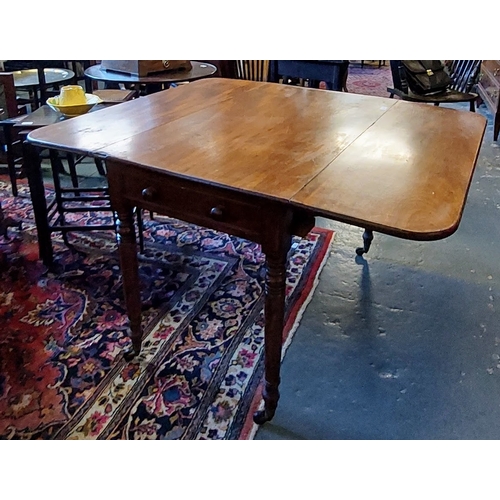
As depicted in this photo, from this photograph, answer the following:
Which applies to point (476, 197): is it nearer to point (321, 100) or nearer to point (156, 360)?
point (321, 100)

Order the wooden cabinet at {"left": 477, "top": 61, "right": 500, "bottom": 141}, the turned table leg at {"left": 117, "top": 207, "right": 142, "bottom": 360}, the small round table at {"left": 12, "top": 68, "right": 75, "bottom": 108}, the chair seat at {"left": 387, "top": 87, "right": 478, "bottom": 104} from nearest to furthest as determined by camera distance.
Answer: the turned table leg at {"left": 117, "top": 207, "right": 142, "bottom": 360}
the small round table at {"left": 12, "top": 68, "right": 75, "bottom": 108}
the chair seat at {"left": 387, "top": 87, "right": 478, "bottom": 104}
the wooden cabinet at {"left": 477, "top": 61, "right": 500, "bottom": 141}

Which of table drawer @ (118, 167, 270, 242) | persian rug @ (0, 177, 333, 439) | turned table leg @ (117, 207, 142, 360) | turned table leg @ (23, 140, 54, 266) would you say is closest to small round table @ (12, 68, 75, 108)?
persian rug @ (0, 177, 333, 439)

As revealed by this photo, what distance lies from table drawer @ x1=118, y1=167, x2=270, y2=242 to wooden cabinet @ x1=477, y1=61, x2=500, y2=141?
3418 mm

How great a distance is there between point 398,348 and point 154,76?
1.84 m

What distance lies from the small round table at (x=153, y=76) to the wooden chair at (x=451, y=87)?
1.39 metres

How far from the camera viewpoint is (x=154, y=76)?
101 inches

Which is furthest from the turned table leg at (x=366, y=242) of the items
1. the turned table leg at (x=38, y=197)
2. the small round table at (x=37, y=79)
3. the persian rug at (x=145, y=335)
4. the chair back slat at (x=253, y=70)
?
the small round table at (x=37, y=79)

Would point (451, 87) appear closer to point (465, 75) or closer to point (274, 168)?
point (465, 75)

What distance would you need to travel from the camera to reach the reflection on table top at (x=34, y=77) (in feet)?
10.6

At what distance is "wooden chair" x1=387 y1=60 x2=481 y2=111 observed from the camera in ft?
A: 10.9

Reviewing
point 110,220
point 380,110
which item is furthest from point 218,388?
point 110,220

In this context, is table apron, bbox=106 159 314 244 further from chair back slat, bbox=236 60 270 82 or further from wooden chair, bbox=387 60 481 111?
wooden chair, bbox=387 60 481 111
